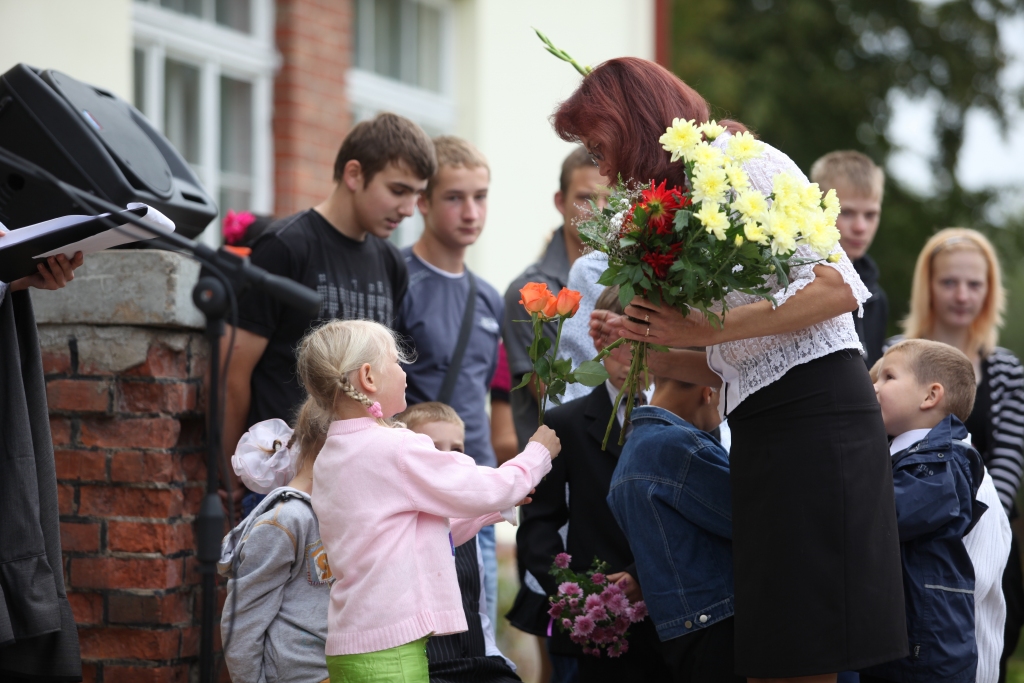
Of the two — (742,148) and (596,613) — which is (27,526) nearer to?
(596,613)

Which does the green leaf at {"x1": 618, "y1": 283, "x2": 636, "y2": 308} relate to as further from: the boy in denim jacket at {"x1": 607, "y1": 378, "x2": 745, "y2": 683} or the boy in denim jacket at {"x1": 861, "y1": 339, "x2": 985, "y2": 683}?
the boy in denim jacket at {"x1": 861, "y1": 339, "x2": 985, "y2": 683}

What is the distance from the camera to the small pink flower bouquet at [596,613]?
123 inches

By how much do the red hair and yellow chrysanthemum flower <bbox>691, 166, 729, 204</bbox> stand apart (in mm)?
259

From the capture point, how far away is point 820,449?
8.55ft

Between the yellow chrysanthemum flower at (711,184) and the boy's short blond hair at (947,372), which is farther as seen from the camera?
the boy's short blond hair at (947,372)

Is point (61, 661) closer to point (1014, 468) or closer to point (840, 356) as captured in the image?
point (840, 356)

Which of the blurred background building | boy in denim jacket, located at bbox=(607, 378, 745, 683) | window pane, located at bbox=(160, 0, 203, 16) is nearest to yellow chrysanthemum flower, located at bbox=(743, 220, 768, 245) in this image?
boy in denim jacket, located at bbox=(607, 378, 745, 683)

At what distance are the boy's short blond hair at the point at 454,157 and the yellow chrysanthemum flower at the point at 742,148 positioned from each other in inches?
83.9

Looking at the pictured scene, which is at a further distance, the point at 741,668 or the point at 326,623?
the point at 326,623

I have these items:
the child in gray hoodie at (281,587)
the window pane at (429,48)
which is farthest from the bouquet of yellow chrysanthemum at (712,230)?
the window pane at (429,48)

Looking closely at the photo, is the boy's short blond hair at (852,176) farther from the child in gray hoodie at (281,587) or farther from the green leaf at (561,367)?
the child in gray hoodie at (281,587)

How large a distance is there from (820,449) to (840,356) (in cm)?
24

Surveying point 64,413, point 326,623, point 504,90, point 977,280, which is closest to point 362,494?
point 326,623

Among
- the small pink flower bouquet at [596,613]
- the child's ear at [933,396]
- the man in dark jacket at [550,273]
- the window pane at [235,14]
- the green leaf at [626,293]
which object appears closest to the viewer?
the green leaf at [626,293]
